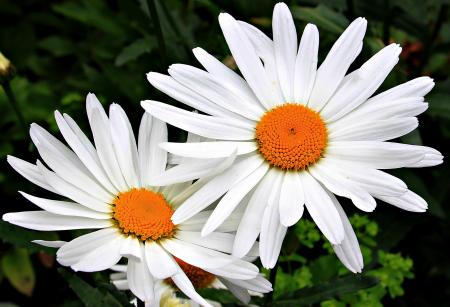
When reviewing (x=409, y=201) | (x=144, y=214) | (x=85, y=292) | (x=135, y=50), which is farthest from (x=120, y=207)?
(x=135, y=50)

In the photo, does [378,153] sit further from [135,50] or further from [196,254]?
[135,50]

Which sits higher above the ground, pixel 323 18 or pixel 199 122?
pixel 323 18

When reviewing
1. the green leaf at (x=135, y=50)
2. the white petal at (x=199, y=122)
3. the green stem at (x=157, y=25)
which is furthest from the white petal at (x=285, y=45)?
the green leaf at (x=135, y=50)

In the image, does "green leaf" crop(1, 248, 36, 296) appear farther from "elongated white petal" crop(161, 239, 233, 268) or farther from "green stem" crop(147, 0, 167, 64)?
"elongated white petal" crop(161, 239, 233, 268)

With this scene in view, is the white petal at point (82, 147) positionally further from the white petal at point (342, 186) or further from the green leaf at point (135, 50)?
the green leaf at point (135, 50)

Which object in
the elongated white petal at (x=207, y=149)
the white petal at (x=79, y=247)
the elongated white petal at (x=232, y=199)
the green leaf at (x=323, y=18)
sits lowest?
the white petal at (x=79, y=247)

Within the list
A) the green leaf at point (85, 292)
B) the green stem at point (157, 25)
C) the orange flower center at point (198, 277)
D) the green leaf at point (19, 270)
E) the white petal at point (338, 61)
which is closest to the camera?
the white petal at point (338, 61)
